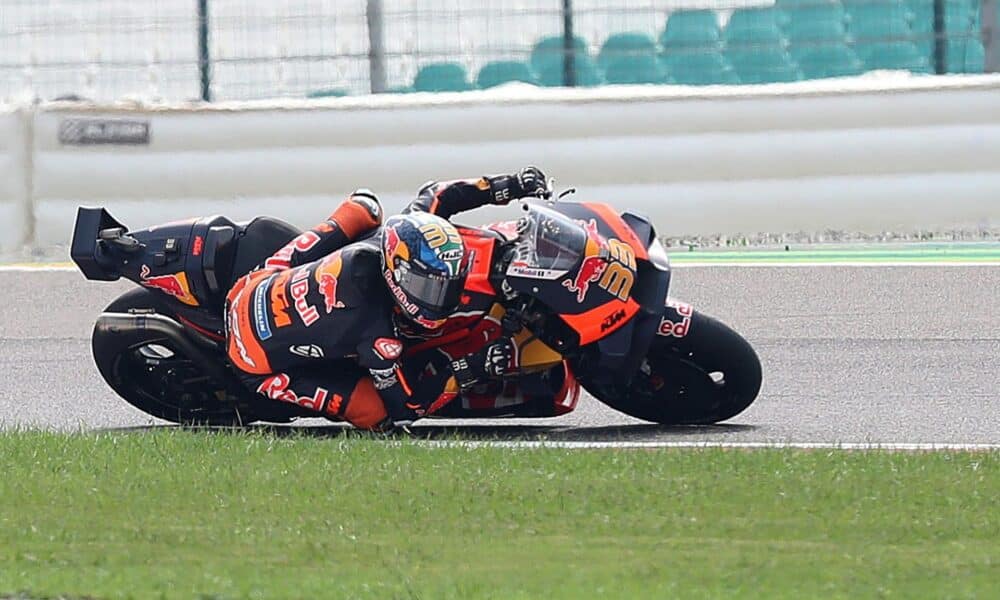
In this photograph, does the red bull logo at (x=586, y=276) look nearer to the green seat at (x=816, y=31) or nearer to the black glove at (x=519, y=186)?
the black glove at (x=519, y=186)

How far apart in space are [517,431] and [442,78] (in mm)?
6264

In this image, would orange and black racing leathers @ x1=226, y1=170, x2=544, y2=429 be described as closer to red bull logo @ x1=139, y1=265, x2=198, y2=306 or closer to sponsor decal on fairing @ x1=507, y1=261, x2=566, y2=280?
red bull logo @ x1=139, y1=265, x2=198, y2=306

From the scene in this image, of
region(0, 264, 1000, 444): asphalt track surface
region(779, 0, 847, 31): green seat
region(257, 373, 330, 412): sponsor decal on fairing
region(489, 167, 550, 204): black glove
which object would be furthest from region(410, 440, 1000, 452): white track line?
region(779, 0, 847, 31): green seat

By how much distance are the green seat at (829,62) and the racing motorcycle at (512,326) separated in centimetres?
608

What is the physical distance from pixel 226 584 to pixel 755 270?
719 centimetres

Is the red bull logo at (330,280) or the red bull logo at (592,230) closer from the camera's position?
the red bull logo at (592,230)

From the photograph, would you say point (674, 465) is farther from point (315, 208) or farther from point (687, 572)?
point (315, 208)

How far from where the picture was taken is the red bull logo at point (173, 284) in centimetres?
789

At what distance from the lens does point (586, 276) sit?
284 inches

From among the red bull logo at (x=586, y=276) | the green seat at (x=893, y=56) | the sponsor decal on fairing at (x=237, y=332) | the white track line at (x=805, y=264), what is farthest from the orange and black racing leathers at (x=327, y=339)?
the green seat at (x=893, y=56)

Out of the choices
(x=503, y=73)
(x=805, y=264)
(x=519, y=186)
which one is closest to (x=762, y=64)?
(x=503, y=73)

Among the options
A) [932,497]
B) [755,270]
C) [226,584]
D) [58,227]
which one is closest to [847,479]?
[932,497]

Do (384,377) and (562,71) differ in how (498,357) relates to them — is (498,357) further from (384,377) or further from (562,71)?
(562,71)

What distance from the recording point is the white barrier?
12.6 meters
